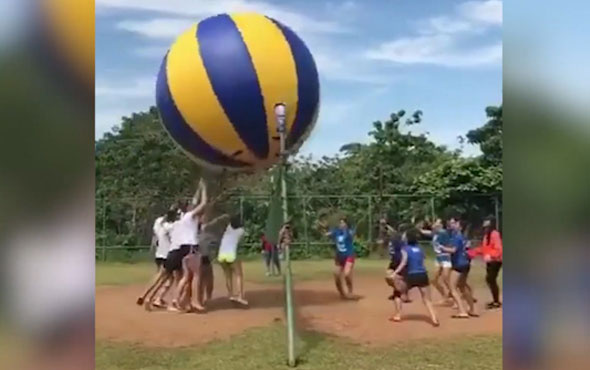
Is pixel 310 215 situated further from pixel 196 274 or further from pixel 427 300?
pixel 427 300

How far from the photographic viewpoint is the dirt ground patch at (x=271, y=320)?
13.1 ft

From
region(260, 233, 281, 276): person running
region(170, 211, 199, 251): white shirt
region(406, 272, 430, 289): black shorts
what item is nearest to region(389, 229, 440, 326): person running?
region(406, 272, 430, 289): black shorts

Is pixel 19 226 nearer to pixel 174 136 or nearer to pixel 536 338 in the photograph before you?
pixel 536 338

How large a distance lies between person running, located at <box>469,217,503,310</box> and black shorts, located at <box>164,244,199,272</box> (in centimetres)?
Answer: 168

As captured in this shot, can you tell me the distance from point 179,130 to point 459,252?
1.96 meters

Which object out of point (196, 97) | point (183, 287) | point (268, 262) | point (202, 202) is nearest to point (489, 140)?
point (268, 262)

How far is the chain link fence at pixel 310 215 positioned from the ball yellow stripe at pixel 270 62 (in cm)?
239

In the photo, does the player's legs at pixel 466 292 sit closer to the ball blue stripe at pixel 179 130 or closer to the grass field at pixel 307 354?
the grass field at pixel 307 354

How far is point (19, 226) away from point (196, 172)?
3027 millimetres

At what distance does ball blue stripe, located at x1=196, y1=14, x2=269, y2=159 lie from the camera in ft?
11.7

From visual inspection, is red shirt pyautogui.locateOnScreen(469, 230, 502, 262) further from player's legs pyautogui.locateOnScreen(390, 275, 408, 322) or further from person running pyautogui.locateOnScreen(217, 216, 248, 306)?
person running pyautogui.locateOnScreen(217, 216, 248, 306)

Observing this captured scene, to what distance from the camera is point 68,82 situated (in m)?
2.01

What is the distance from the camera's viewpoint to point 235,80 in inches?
140

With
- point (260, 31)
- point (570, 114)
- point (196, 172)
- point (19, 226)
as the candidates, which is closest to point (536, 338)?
point (570, 114)
